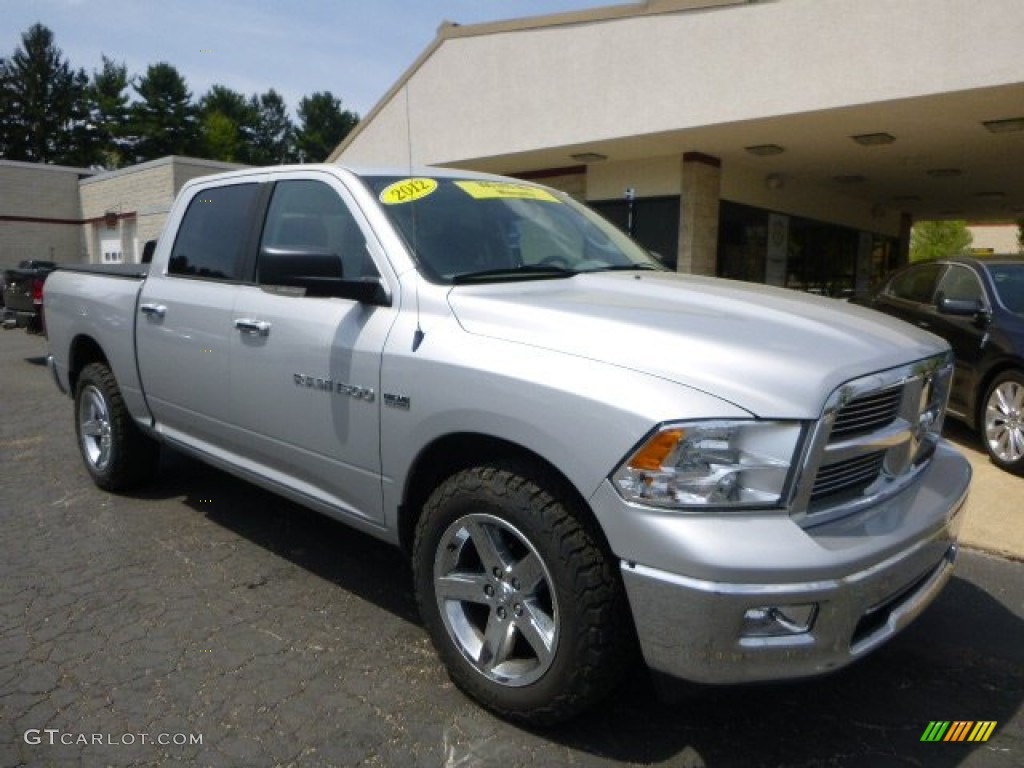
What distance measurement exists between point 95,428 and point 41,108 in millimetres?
76079

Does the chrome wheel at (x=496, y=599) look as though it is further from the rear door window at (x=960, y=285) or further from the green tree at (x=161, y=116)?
the green tree at (x=161, y=116)

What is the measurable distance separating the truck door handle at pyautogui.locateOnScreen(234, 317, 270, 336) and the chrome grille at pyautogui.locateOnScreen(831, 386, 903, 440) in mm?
2351

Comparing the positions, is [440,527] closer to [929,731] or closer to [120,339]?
[929,731]

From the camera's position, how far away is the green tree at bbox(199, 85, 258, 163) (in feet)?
240

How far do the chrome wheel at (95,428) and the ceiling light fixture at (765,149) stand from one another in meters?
10.8

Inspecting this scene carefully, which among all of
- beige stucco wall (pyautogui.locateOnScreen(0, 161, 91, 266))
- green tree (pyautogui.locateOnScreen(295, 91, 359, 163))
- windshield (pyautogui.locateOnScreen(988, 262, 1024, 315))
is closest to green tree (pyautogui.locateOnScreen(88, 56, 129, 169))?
green tree (pyautogui.locateOnScreen(295, 91, 359, 163))

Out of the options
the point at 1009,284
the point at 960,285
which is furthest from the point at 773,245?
the point at 1009,284

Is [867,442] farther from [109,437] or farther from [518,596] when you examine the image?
[109,437]

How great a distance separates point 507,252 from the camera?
10.8ft

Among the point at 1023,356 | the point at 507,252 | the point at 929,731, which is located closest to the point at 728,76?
the point at 1023,356

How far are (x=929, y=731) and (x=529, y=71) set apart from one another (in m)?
12.6

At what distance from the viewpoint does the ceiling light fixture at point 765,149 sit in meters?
12.5

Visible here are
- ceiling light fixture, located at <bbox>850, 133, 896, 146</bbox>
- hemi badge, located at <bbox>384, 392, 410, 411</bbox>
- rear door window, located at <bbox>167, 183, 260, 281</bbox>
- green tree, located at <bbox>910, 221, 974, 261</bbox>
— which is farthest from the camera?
green tree, located at <bbox>910, 221, 974, 261</bbox>

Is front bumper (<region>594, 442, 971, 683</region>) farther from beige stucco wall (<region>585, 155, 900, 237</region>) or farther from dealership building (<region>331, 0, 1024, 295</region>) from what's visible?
beige stucco wall (<region>585, 155, 900, 237</region>)
